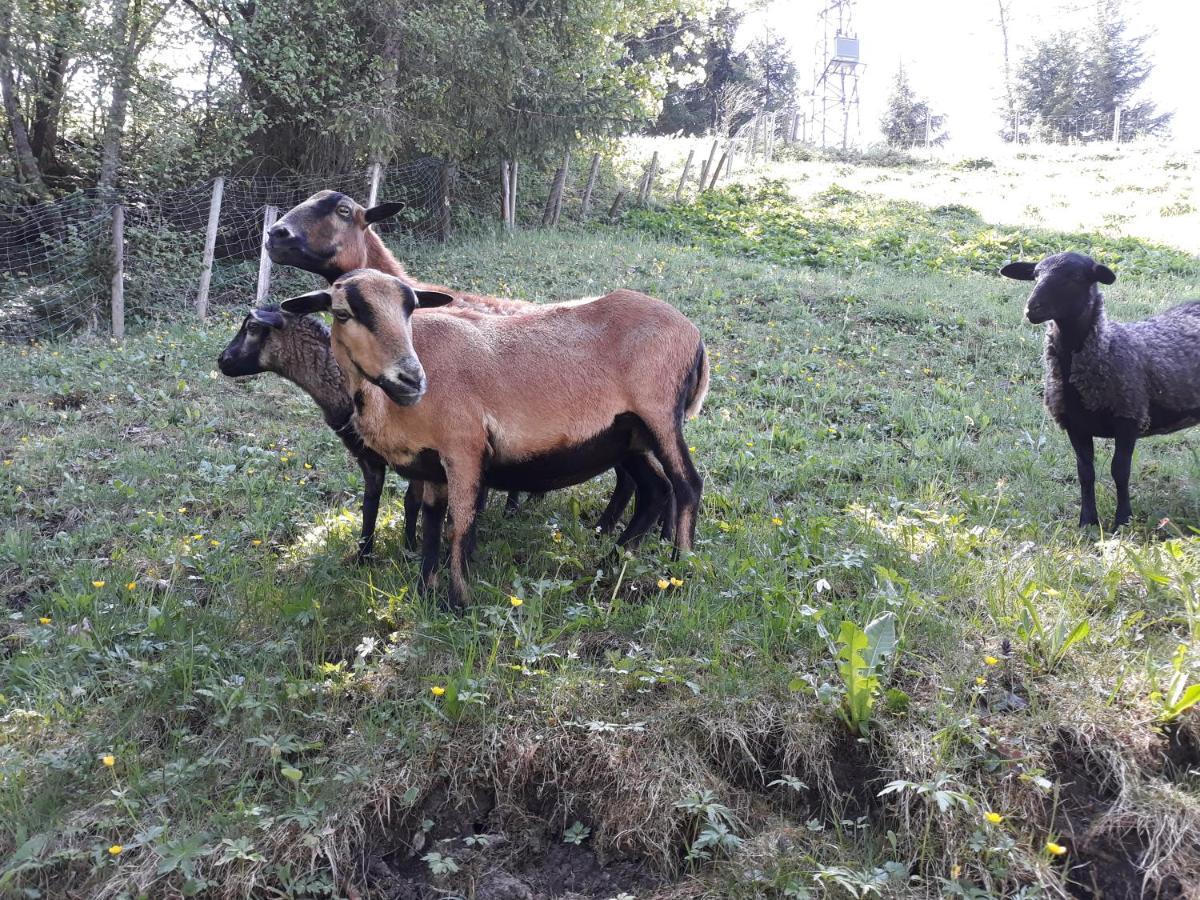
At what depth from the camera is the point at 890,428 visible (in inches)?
315

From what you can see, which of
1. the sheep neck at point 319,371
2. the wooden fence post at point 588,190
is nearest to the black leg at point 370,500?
the sheep neck at point 319,371

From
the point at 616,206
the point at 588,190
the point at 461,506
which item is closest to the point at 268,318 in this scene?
the point at 461,506

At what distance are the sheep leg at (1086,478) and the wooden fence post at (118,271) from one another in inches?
427

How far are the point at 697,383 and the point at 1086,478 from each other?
2.92 metres

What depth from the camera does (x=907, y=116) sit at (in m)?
48.5

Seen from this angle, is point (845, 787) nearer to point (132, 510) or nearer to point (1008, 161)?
point (132, 510)

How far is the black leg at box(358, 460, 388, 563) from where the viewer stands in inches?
206

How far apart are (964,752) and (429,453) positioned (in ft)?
9.27

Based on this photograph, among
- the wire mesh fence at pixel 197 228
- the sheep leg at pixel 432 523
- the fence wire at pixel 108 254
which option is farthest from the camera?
the wire mesh fence at pixel 197 228

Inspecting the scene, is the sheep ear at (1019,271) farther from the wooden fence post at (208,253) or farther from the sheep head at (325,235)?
the wooden fence post at (208,253)

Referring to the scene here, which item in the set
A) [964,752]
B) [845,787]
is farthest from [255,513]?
[964,752]

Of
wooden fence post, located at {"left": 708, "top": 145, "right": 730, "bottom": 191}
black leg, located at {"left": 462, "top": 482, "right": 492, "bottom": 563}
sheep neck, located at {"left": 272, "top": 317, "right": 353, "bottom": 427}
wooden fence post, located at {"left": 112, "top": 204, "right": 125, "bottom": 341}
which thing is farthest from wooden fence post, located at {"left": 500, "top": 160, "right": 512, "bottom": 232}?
black leg, located at {"left": 462, "top": 482, "right": 492, "bottom": 563}

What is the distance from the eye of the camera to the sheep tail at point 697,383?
5.36 m

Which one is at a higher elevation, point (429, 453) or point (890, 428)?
point (429, 453)
